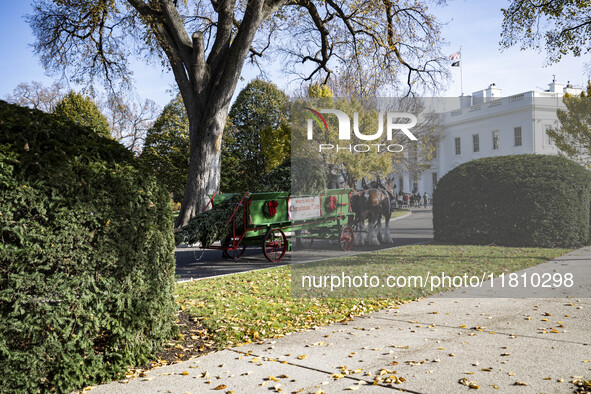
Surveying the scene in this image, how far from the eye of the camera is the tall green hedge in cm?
398

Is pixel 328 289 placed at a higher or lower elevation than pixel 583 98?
lower

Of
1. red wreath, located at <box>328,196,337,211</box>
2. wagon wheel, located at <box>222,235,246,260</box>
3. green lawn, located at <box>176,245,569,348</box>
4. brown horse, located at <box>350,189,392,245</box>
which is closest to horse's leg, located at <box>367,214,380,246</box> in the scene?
brown horse, located at <box>350,189,392,245</box>

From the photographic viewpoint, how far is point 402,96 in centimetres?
1856

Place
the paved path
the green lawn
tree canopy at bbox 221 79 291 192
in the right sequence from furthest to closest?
tree canopy at bbox 221 79 291 192
the paved path
the green lawn

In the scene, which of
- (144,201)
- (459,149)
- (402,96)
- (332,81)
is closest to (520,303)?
(144,201)

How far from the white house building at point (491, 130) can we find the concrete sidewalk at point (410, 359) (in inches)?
279

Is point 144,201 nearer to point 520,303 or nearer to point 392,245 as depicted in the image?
point 520,303

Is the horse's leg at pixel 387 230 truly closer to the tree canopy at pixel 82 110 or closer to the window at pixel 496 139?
the window at pixel 496 139

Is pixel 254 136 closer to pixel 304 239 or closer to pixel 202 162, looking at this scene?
pixel 202 162

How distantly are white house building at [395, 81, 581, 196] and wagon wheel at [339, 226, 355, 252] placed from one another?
65.0 inches

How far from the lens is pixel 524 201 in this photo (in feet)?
44.6

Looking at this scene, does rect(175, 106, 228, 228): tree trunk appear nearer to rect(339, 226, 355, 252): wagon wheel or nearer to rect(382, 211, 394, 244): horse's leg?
rect(339, 226, 355, 252): wagon wheel

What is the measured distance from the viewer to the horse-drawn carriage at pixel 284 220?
12.4 metres

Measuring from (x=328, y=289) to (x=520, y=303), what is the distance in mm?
3048
